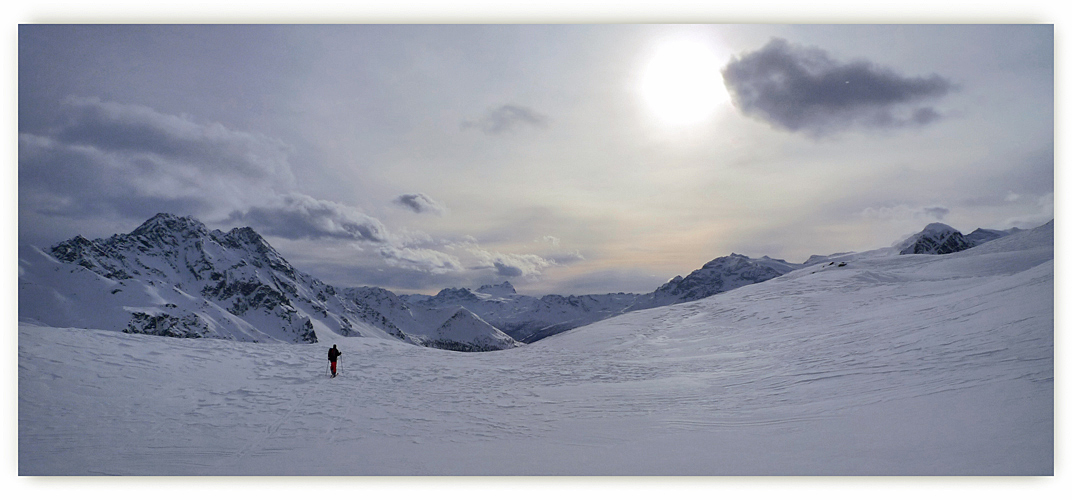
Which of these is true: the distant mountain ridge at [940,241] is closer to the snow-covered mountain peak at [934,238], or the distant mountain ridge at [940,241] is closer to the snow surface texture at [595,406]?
the snow-covered mountain peak at [934,238]

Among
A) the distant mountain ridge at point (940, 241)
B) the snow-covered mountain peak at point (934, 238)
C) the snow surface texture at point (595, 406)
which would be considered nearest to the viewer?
Answer: the snow surface texture at point (595, 406)

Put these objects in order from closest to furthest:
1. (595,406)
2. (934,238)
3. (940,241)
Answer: (595,406) → (934,238) → (940,241)

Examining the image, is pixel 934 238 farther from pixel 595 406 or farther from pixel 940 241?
pixel 595 406

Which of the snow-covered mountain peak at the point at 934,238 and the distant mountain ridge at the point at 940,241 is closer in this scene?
the snow-covered mountain peak at the point at 934,238

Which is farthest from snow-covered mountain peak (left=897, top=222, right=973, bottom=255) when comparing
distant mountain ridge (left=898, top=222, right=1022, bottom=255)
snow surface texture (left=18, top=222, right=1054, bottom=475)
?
snow surface texture (left=18, top=222, right=1054, bottom=475)

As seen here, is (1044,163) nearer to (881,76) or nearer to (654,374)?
(881,76)

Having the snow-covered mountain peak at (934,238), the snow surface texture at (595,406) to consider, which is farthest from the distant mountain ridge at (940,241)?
the snow surface texture at (595,406)

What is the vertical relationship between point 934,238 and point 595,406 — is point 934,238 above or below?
above

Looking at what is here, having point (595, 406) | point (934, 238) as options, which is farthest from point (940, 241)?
point (595, 406)

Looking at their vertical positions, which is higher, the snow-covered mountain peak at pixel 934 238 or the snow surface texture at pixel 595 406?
the snow-covered mountain peak at pixel 934 238
